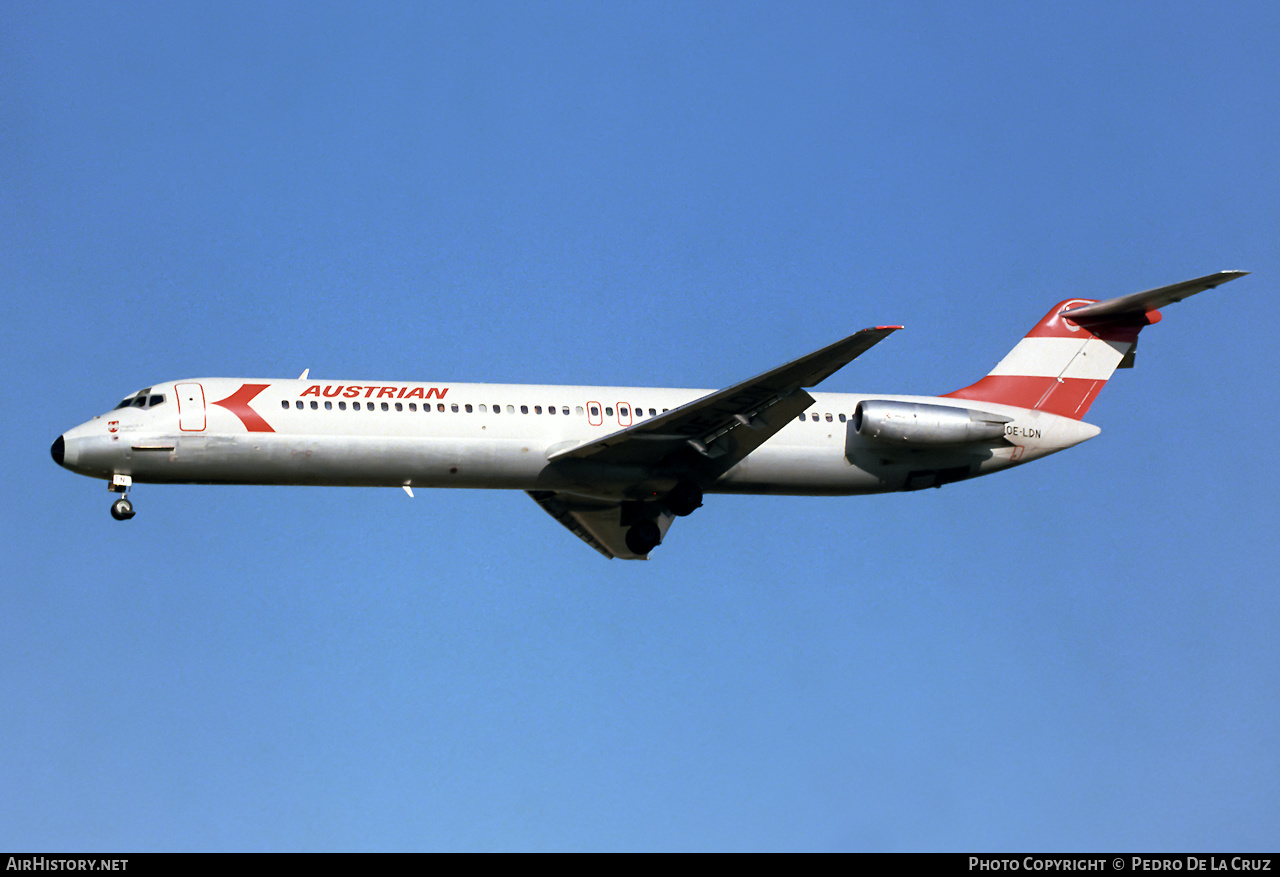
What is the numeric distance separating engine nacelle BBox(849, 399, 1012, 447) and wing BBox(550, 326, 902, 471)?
1.75m

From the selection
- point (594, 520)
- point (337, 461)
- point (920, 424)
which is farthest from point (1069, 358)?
point (337, 461)

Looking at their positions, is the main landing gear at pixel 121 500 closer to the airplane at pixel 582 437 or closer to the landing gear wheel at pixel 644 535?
the airplane at pixel 582 437

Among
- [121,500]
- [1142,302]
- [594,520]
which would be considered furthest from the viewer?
[594,520]

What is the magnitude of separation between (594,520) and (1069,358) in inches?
441

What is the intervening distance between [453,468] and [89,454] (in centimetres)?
683

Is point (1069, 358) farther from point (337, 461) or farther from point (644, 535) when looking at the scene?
point (337, 461)

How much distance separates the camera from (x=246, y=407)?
27734mm

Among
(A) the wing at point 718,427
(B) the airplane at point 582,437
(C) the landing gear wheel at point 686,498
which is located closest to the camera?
(A) the wing at point 718,427

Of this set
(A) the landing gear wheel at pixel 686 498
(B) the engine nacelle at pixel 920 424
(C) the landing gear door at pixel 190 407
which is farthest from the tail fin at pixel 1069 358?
(C) the landing gear door at pixel 190 407

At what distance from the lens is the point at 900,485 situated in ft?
99.8

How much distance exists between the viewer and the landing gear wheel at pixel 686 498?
2936 cm

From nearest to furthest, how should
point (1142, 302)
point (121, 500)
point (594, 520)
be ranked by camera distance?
point (121, 500)
point (1142, 302)
point (594, 520)

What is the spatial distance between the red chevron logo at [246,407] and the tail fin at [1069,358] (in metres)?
14.6
